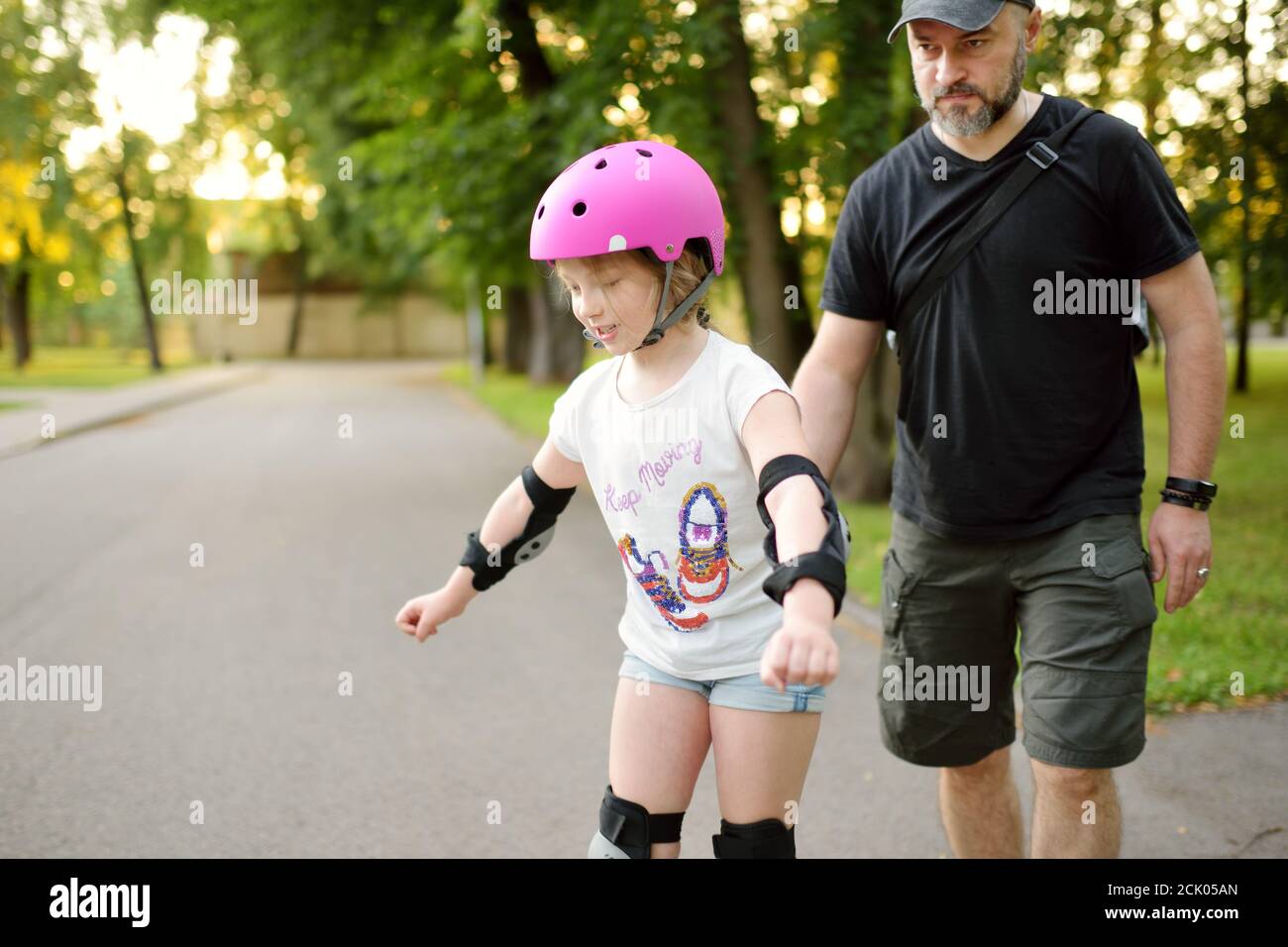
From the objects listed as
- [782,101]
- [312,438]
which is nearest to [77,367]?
[312,438]

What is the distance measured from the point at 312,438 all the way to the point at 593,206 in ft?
53.7

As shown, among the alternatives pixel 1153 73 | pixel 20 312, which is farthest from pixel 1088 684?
pixel 20 312

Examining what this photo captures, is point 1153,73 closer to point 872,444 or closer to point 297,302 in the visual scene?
point 872,444

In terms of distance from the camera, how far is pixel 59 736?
4.95 m

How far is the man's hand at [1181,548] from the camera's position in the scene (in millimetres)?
2564

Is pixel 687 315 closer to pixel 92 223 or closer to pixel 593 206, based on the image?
pixel 593 206

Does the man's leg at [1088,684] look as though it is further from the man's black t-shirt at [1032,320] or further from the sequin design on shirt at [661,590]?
the sequin design on shirt at [661,590]

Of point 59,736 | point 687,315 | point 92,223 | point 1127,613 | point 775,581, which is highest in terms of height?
point 92,223

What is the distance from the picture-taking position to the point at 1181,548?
2.56 meters

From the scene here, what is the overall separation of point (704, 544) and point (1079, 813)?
1.00 m

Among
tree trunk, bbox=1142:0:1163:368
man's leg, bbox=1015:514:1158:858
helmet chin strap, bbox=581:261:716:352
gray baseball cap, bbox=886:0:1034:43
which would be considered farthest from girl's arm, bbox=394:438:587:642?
tree trunk, bbox=1142:0:1163:368

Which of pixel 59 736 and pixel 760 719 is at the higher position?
pixel 760 719

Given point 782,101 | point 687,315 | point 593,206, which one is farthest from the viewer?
point 782,101

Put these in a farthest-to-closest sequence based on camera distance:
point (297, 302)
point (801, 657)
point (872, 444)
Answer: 1. point (297, 302)
2. point (872, 444)
3. point (801, 657)
